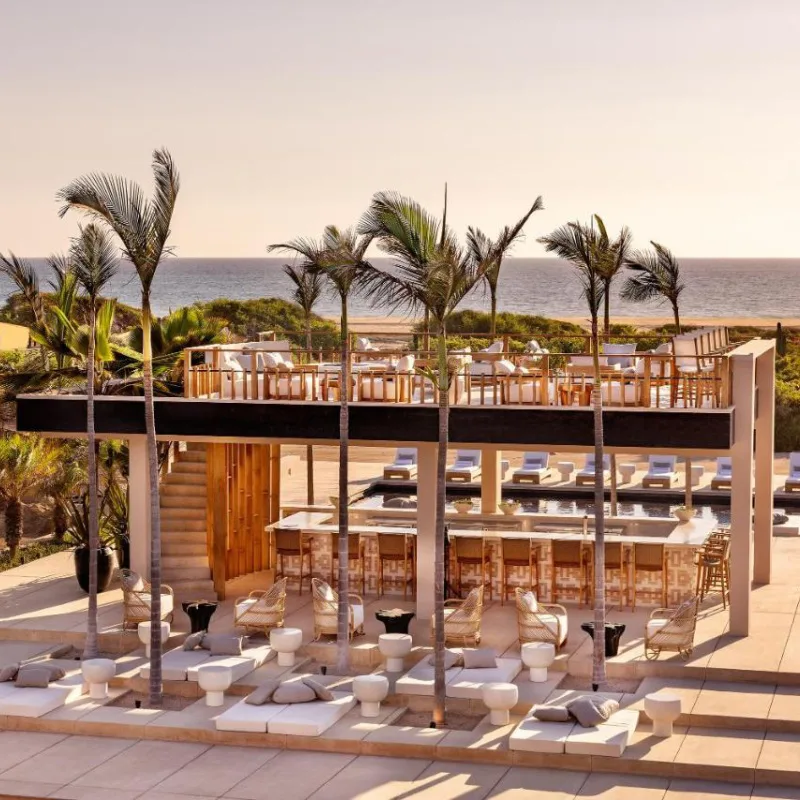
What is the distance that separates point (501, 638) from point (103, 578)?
20.9 ft

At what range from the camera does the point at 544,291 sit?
133250 millimetres

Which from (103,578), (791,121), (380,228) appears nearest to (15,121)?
(791,121)

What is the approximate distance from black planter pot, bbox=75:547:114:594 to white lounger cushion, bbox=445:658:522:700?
6.92 meters

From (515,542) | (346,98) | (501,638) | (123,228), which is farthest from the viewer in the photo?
(346,98)

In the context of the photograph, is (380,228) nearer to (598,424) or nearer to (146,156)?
(598,424)

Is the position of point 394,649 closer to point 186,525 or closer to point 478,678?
point 478,678

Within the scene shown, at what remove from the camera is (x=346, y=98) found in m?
86.7

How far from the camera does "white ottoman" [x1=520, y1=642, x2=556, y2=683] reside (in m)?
16.7

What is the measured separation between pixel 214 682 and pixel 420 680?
234 cm

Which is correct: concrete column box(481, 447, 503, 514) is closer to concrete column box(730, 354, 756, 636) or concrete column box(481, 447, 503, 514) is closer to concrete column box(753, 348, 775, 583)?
concrete column box(753, 348, 775, 583)

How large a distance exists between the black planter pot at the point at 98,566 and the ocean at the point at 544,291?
86.2m

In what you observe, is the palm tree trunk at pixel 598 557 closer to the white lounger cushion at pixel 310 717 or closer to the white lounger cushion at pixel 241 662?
the white lounger cushion at pixel 310 717

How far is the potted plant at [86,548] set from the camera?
2125 cm

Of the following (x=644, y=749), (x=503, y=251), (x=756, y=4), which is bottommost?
(x=644, y=749)
